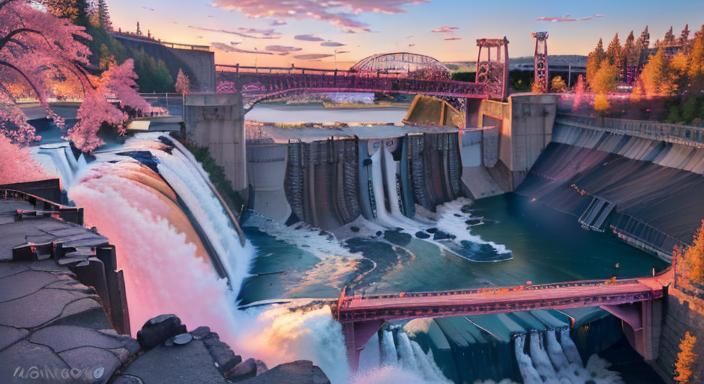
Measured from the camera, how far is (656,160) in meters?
44.9

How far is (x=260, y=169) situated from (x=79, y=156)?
64.5 feet

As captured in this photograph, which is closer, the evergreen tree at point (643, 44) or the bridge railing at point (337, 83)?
the bridge railing at point (337, 83)

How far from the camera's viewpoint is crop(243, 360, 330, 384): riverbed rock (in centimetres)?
799

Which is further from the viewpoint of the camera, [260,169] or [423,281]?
[260,169]

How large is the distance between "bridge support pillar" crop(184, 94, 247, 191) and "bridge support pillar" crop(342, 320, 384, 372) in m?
20.3

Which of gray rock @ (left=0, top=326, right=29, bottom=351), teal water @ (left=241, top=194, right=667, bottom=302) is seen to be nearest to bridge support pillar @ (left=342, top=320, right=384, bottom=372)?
teal water @ (left=241, top=194, right=667, bottom=302)

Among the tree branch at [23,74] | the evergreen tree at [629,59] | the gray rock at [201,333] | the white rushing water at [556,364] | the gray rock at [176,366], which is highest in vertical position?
the evergreen tree at [629,59]

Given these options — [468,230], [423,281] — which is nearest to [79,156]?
[423,281]

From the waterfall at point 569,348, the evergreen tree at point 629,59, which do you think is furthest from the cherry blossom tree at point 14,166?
the evergreen tree at point 629,59

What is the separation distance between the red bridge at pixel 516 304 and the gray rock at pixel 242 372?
15.0 metres

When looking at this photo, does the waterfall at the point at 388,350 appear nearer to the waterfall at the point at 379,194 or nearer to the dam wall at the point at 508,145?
the waterfall at the point at 379,194

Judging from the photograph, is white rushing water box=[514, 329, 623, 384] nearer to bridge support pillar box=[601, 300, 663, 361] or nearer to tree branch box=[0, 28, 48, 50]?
bridge support pillar box=[601, 300, 663, 361]

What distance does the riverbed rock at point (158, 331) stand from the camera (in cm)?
852

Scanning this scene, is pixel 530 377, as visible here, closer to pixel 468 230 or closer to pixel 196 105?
pixel 468 230
